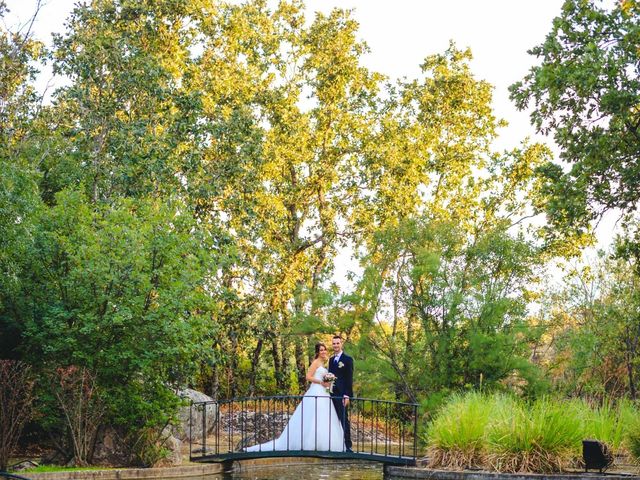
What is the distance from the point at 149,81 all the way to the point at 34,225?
9721 mm

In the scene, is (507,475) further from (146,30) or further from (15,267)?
(146,30)

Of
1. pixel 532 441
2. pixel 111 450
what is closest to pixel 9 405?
pixel 111 450

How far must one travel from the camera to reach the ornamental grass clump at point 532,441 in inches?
587

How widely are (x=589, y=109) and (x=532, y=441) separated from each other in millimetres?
6869

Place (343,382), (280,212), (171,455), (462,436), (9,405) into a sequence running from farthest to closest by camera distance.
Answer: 1. (280,212)
2. (343,382)
3. (171,455)
4. (462,436)
5. (9,405)

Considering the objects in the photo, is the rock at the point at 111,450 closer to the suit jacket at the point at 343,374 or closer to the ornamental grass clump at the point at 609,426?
the suit jacket at the point at 343,374

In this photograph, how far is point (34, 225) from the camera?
17.3m

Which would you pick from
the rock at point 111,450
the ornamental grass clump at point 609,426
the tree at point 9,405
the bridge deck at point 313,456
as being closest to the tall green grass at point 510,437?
the ornamental grass clump at point 609,426

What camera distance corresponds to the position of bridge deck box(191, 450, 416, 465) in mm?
16391

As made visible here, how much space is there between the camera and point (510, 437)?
49.6 feet

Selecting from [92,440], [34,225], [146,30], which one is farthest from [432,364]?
[146,30]

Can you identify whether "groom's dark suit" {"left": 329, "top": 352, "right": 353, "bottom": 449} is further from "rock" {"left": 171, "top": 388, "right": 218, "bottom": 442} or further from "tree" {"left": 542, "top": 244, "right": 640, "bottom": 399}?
"tree" {"left": 542, "top": 244, "right": 640, "bottom": 399}

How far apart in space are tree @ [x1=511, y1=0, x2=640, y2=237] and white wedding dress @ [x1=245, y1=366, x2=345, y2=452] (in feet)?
19.7

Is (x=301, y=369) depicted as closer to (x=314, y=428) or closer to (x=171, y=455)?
(x=171, y=455)
